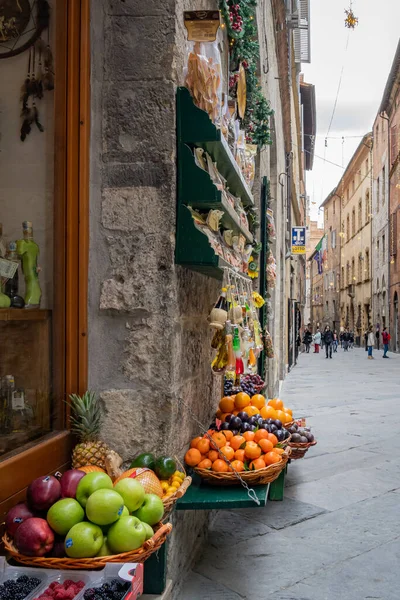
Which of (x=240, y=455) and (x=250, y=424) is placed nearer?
(x=240, y=455)

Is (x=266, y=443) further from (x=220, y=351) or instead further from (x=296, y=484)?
(x=296, y=484)

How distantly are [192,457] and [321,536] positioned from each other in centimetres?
136

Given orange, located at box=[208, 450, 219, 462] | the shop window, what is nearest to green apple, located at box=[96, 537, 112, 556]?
the shop window

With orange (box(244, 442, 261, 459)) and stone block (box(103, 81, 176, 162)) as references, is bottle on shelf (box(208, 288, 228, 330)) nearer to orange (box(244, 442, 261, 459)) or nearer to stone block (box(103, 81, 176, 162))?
orange (box(244, 442, 261, 459))

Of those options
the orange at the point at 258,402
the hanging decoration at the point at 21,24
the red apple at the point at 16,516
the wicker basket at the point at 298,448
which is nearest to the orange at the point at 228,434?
the orange at the point at 258,402

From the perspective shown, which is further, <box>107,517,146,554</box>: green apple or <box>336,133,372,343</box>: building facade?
<box>336,133,372,343</box>: building facade

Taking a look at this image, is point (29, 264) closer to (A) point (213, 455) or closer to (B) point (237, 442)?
(A) point (213, 455)

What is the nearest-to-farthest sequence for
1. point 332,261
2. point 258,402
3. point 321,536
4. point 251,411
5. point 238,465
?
point 238,465 → point 321,536 → point 251,411 → point 258,402 → point 332,261

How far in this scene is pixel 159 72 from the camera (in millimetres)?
A: 2994

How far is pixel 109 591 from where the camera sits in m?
1.91

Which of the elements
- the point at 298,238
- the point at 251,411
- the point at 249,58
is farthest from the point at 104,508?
the point at 298,238

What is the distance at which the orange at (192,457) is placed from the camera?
3.29 meters

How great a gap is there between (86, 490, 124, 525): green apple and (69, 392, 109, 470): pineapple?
0.67 meters

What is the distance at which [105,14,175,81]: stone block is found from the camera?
9.81 feet
